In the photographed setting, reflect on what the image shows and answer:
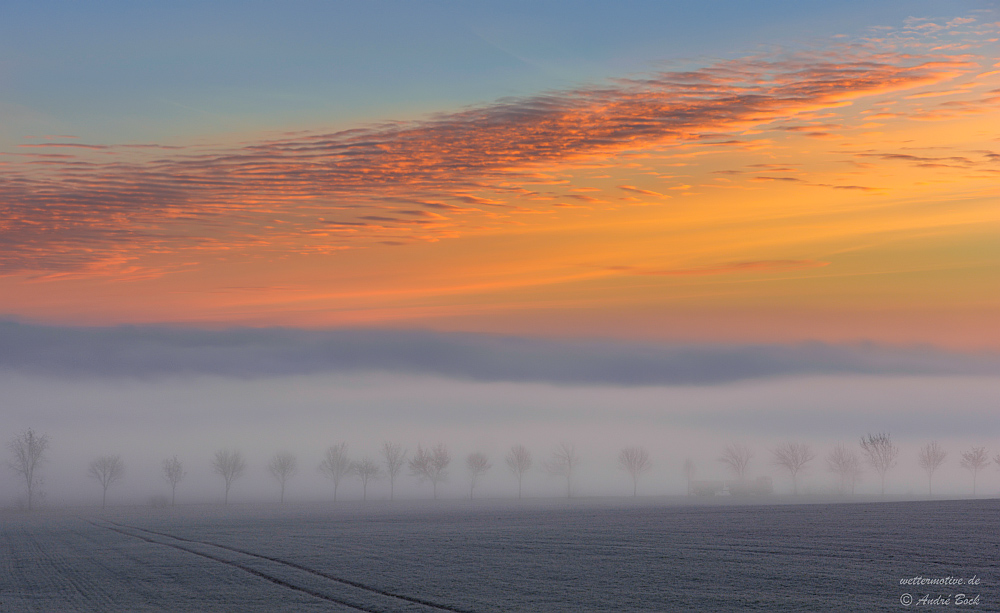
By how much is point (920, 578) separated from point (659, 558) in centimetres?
1252

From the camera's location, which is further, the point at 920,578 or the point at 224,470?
the point at 224,470

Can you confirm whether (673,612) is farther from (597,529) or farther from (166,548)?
(166,548)

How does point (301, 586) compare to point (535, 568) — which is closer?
point (301, 586)

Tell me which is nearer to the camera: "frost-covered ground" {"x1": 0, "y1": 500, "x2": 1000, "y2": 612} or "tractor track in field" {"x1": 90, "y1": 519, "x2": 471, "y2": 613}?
"tractor track in field" {"x1": 90, "y1": 519, "x2": 471, "y2": 613}

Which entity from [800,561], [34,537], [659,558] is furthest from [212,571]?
[34,537]

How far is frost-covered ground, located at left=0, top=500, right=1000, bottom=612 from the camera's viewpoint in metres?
30.3

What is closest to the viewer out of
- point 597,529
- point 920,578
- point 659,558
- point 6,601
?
point 920,578

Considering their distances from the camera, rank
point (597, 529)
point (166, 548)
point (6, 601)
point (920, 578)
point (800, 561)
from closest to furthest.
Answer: point (920, 578) → point (6, 601) → point (800, 561) → point (166, 548) → point (597, 529)

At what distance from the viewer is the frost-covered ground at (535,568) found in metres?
30.3

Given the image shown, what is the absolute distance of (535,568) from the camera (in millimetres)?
38969

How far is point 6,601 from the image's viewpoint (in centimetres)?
3403

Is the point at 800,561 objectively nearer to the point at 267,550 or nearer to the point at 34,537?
the point at 267,550

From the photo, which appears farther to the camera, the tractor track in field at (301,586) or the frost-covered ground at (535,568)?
the frost-covered ground at (535,568)

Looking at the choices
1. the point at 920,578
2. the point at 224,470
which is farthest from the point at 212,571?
the point at 224,470
